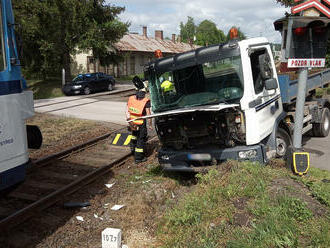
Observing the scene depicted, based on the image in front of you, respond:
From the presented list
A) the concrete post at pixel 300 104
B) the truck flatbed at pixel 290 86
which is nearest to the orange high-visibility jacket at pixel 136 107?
the truck flatbed at pixel 290 86

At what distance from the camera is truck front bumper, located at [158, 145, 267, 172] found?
19.1ft

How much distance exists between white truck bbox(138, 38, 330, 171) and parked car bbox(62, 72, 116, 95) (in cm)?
1796

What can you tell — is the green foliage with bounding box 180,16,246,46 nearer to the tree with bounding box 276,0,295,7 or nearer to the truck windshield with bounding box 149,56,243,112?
the tree with bounding box 276,0,295,7

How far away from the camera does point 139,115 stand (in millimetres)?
7723

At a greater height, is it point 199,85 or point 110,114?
point 199,85

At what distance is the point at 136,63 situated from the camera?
44594 millimetres

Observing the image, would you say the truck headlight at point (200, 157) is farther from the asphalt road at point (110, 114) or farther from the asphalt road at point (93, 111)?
the asphalt road at point (93, 111)

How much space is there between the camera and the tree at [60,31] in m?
25.5

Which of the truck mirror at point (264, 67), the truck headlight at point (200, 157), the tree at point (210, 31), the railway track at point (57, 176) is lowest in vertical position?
the railway track at point (57, 176)

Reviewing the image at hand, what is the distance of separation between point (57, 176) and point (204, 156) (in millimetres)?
3251

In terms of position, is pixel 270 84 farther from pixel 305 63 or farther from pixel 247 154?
pixel 247 154

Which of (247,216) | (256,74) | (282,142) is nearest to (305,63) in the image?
(256,74)

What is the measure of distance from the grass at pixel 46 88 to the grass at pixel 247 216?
22.3 metres

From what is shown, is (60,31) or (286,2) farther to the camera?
(60,31)
